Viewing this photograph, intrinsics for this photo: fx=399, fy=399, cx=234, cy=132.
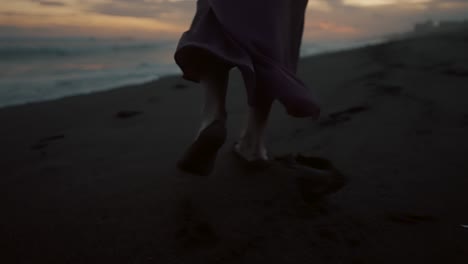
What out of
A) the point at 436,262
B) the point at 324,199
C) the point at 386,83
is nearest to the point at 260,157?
the point at 324,199

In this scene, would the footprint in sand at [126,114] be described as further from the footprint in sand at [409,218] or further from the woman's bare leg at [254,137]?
the footprint in sand at [409,218]

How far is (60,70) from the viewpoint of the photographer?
5445 mm

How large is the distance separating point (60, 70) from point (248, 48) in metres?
4.89

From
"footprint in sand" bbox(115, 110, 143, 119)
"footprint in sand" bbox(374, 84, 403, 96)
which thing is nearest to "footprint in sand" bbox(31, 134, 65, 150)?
"footprint in sand" bbox(115, 110, 143, 119)

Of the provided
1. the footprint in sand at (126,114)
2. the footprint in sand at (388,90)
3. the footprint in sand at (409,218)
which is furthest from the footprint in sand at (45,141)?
the footprint in sand at (388,90)

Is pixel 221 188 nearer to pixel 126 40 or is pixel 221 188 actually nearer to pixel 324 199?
pixel 324 199

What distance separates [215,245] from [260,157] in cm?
60

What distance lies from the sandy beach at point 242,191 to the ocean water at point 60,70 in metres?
1.21

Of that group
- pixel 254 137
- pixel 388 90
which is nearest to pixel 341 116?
pixel 388 90

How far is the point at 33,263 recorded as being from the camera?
985 millimetres

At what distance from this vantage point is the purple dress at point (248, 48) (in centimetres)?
122

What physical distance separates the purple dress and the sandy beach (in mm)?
329

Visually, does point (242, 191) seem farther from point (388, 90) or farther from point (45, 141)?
point (388, 90)

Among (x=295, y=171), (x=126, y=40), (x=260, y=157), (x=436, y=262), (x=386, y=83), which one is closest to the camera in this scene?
(x=436, y=262)
